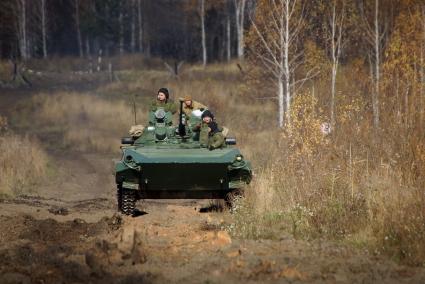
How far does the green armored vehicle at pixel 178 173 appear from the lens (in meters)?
13.2

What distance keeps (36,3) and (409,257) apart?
5525cm

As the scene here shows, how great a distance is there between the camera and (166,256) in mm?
9844

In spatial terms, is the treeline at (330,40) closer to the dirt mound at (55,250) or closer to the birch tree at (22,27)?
the dirt mound at (55,250)

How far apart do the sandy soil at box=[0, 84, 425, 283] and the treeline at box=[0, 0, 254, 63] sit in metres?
44.6

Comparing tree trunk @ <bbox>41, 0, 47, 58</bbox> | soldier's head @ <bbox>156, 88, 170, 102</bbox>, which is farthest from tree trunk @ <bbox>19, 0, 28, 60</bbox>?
soldier's head @ <bbox>156, 88, 170, 102</bbox>

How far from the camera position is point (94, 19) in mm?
65062

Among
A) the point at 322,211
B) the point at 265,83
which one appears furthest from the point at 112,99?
the point at 322,211

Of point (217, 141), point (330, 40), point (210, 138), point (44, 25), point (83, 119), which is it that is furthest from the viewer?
point (44, 25)

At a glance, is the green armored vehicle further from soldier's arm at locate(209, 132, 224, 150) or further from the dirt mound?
the dirt mound

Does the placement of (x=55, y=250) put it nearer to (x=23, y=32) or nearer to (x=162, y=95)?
(x=162, y=95)

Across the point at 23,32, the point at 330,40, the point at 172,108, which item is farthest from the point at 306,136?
the point at 23,32

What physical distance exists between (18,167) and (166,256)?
10688 millimetres

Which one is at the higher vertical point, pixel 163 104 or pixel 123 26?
pixel 163 104

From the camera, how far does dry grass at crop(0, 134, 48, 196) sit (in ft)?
59.5
